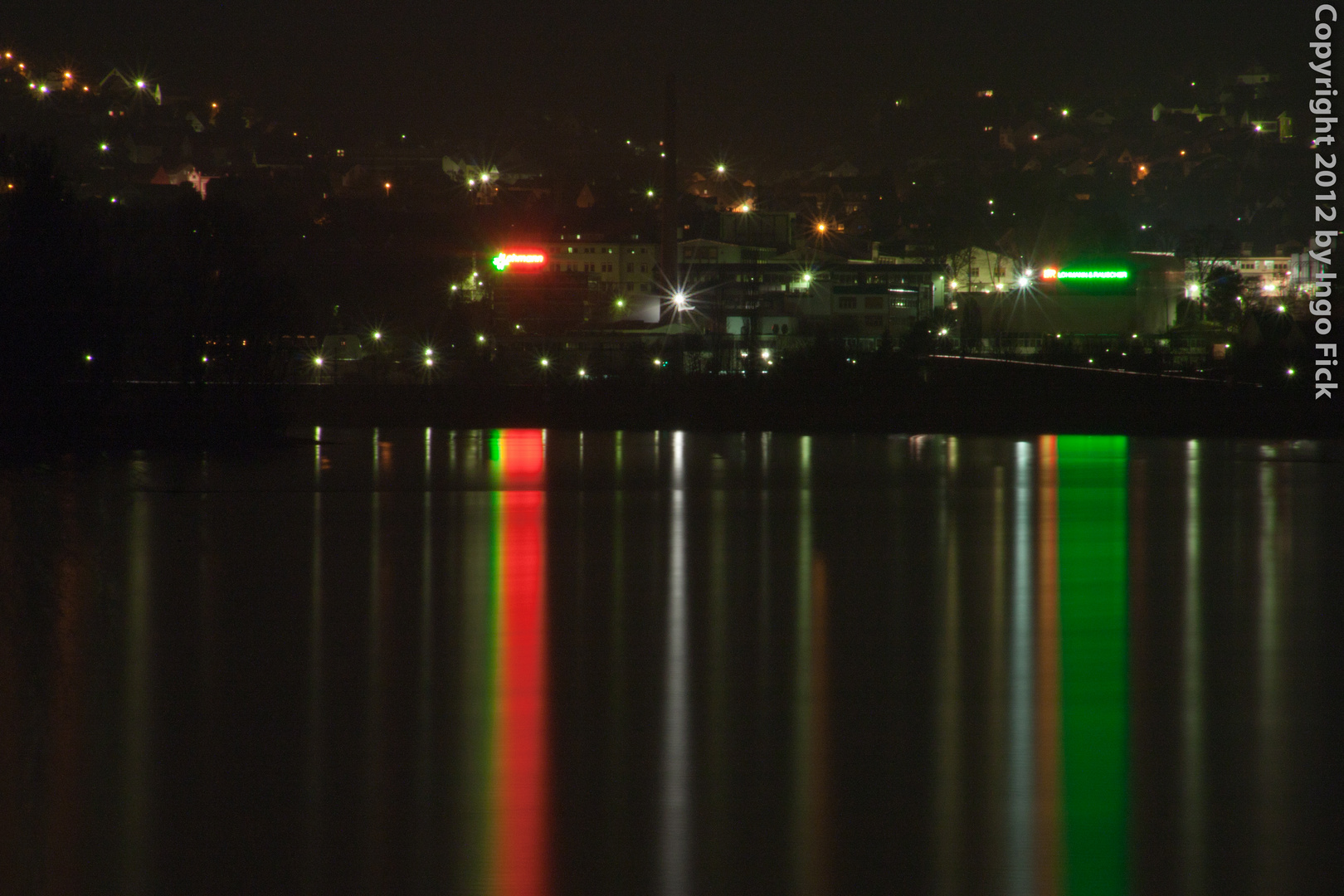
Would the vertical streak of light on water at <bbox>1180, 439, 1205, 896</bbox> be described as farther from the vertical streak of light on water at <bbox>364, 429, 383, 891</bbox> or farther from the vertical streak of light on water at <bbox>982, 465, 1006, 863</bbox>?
the vertical streak of light on water at <bbox>364, 429, 383, 891</bbox>

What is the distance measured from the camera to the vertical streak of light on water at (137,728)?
9.95 feet

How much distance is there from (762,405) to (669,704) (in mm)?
16821

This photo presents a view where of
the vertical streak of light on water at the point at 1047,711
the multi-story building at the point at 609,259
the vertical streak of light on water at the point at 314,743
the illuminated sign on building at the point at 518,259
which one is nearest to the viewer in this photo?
the vertical streak of light on water at the point at 314,743

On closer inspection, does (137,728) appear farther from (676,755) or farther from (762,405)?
(762,405)

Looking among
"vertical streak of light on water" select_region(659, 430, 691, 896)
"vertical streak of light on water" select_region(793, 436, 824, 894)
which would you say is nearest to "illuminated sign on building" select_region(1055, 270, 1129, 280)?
"vertical streak of light on water" select_region(793, 436, 824, 894)

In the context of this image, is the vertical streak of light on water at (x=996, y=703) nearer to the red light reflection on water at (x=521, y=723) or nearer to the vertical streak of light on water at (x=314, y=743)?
the red light reflection on water at (x=521, y=723)

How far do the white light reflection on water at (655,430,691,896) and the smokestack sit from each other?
3086 centimetres

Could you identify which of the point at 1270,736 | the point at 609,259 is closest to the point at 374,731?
the point at 1270,736

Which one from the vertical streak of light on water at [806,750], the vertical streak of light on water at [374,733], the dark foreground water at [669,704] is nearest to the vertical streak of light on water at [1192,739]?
the dark foreground water at [669,704]

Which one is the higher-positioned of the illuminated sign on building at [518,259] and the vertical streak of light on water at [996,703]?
the illuminated sign on building at [518,259]

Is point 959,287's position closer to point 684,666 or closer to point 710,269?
point 710,269

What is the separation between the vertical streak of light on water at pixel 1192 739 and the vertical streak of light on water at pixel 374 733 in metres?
2.09

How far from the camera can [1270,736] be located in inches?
158

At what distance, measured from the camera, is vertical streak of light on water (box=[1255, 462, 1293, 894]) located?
3.10m
